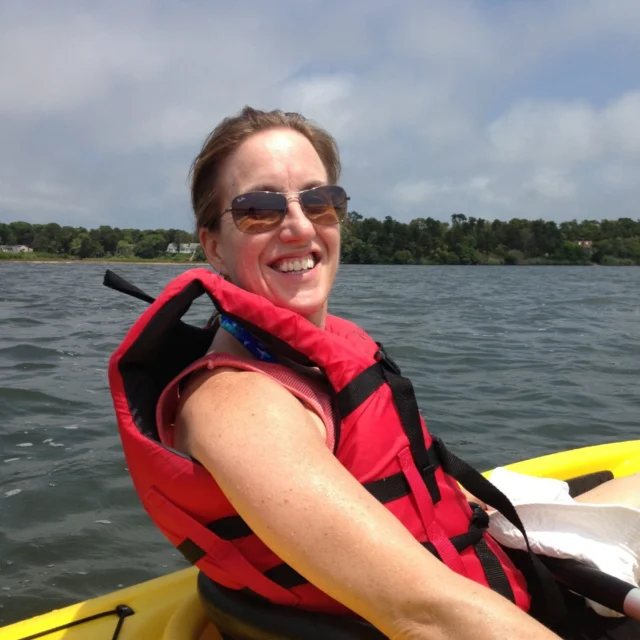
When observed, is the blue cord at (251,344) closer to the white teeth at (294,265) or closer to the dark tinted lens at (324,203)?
the white teeth at (294,265)

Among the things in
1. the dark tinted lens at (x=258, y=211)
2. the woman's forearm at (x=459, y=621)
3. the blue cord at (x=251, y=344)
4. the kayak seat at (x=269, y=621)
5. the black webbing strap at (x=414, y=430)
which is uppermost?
the dark tinted lens at (x=258, y=211)

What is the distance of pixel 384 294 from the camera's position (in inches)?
833

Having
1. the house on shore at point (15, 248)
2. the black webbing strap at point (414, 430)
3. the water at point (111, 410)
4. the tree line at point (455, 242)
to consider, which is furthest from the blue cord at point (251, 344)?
the house on shore at point (15, 248)

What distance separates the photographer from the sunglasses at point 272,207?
188 centimetres

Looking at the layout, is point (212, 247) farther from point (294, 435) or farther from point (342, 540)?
point (342, 540)

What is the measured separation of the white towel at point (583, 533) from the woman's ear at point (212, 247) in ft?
3.73

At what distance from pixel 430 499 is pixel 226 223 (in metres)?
0.94

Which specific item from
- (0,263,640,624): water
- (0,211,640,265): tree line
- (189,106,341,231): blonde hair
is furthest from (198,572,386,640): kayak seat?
(0,211,640,265): tree line

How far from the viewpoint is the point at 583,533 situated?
2.07 metres

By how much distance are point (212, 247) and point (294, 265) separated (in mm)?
289

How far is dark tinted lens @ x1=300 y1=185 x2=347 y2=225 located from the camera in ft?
6.47

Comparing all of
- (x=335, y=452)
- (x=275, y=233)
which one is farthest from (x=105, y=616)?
(x=275, y=233)

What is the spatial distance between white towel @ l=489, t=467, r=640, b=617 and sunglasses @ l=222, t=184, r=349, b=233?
108 centimetres

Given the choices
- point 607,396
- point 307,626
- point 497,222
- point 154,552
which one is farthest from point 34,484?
point 497,222
